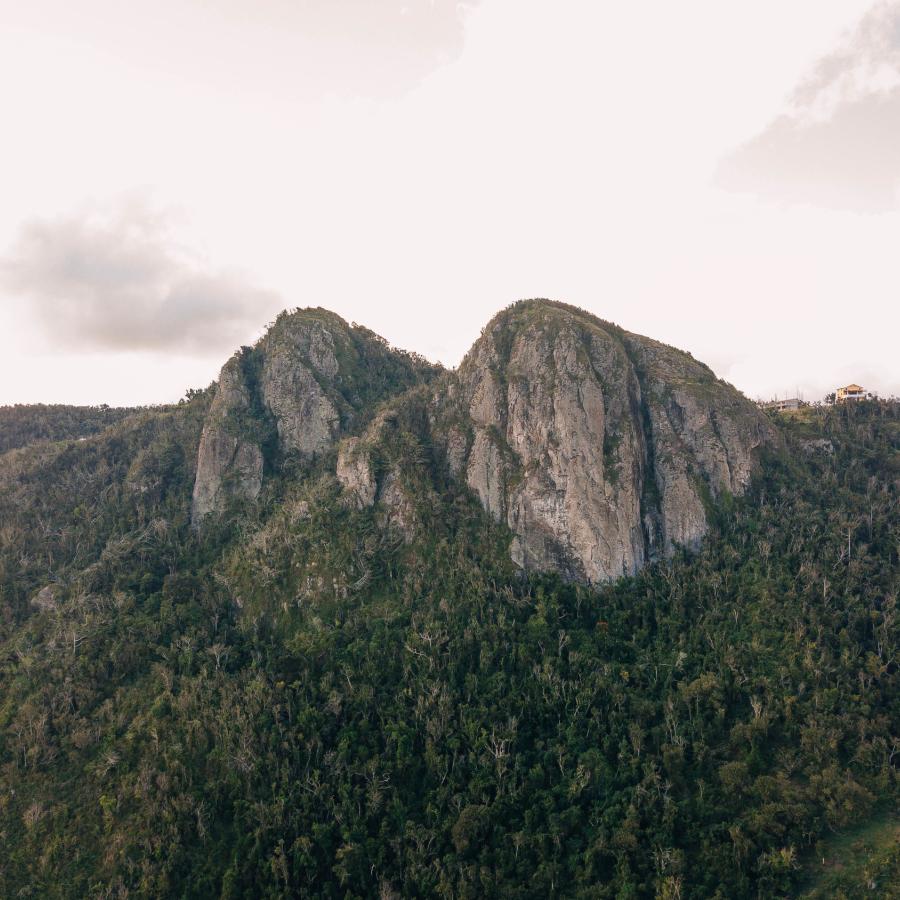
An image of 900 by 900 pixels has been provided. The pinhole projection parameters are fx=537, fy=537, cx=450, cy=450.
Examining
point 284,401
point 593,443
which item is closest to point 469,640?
point 593,443

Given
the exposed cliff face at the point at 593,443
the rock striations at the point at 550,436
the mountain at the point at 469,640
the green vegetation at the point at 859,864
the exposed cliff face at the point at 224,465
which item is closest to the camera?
the green vegetation at the point at 859,864

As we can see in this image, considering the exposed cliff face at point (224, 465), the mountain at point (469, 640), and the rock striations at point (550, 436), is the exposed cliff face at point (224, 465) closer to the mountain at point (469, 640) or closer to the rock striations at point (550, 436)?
the rock striations at point (550, 436)

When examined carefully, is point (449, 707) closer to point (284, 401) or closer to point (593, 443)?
point (593, 443)

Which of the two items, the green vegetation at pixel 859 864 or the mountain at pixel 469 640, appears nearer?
the green vegetation at pixel 859 864

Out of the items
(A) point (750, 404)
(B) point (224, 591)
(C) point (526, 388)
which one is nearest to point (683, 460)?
(A) point (750, 404)

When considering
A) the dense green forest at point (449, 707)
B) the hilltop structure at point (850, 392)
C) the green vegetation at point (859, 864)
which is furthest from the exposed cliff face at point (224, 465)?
the hilltop structure at point (850, 392)

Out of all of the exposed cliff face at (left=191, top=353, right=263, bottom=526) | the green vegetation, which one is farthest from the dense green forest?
the exposed cliff face at (left=191, top=353, right=263, bottom=526)

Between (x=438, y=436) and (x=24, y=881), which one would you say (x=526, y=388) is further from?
(x=24, y=881)
